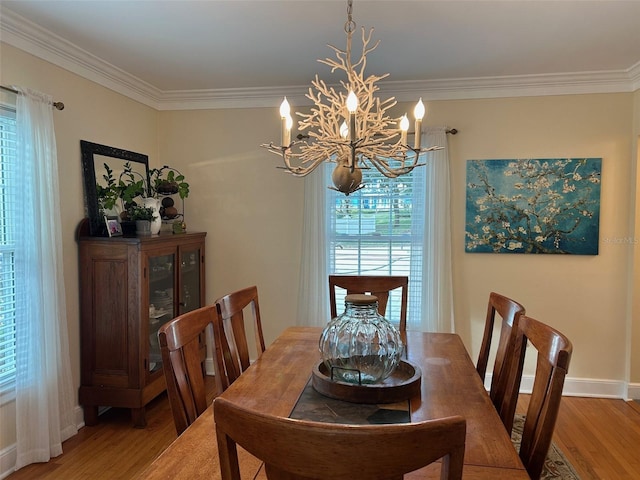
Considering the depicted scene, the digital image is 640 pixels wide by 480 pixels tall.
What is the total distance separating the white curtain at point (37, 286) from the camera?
2.46 metres

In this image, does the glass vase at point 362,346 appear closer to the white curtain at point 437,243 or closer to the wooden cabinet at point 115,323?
the wooden cabinet at point 115,323

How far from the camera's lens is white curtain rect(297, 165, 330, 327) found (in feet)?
12.1

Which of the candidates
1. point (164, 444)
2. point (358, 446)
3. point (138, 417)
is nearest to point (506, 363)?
point (358, 446)

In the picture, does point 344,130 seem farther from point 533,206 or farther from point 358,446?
point 533,206

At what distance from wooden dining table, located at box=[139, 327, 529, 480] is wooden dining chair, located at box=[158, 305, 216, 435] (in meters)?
0.09

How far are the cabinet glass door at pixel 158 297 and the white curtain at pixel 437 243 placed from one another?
195 centimetres

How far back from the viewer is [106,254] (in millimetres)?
2945

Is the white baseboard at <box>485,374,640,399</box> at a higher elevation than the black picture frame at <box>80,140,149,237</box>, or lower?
lower

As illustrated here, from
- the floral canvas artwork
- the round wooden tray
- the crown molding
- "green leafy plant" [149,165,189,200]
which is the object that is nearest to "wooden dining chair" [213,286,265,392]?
the round wooden tray

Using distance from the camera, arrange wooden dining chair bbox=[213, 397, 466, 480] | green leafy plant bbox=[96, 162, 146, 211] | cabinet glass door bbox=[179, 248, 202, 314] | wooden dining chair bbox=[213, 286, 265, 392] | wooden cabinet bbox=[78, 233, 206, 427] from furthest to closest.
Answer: cabinet glass door bbox=[179, 248, 202, 314]
green leafy plant bbox=[96, 162, 146, 211]
wooden cabinet bbox=[78, 233, 206, 427]
wooden dining chair bbox=[213, 286, 265, 392]
wooden dining chair bbox=[213, 397, 466, 480]

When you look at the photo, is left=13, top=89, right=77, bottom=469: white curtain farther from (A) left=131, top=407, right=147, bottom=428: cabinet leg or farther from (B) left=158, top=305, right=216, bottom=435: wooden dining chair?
(B) left=158, top=305, right=216, bottom=435: wooden dining chair

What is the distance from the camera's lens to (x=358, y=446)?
2.35 ft

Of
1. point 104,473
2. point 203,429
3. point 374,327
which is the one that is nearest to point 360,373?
point 374,327

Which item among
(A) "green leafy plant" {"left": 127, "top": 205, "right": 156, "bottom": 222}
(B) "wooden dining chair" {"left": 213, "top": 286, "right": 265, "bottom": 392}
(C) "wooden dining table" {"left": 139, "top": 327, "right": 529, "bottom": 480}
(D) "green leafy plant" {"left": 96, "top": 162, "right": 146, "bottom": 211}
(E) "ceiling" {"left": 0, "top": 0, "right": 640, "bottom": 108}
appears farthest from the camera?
(A) "green leafy plant" {"left": 127, "top": 205, "right": 156, "bottom": 222}
